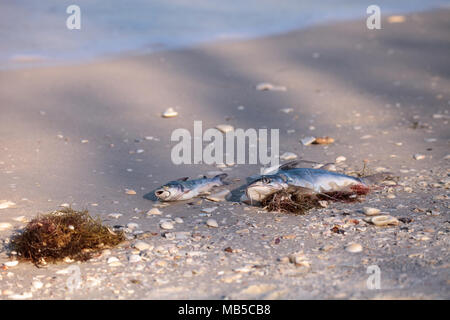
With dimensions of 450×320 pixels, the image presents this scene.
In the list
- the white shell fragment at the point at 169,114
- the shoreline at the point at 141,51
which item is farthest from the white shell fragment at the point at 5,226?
the shoreline at the point at 141,51

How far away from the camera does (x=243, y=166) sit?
219 inches

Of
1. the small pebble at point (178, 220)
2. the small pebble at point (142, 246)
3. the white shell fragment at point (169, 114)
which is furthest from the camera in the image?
the white shell fragment at point (169, 114)

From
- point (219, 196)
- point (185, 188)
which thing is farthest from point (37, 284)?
point (219, 196)

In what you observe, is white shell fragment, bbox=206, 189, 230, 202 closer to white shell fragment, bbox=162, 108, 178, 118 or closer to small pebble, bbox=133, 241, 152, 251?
small pebble, bbox=133, 241, 152, 251

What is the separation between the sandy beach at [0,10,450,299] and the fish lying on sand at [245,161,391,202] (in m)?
0.15

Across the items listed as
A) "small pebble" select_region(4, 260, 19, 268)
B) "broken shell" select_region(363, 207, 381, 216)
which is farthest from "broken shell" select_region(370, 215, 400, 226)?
"small pebble" select_region(4, 260, 19, 268)

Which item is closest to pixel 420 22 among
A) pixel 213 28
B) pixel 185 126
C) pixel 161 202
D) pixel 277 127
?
pixel 213 28

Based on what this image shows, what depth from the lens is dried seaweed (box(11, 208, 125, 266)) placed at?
12.0 ft

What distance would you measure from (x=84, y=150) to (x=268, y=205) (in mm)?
2476

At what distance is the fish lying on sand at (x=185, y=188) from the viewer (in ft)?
15.1

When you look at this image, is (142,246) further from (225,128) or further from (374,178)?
(225,128)

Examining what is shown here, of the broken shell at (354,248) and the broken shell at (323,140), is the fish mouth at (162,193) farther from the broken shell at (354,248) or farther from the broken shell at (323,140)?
the broken shell at (323,140)

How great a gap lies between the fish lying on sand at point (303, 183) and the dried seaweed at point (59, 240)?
1238mm
